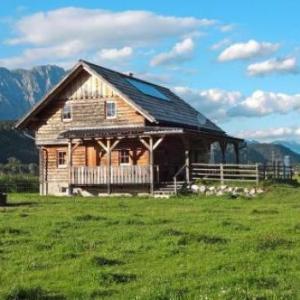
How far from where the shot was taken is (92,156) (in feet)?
141

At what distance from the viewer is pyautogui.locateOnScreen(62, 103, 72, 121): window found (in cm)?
4375

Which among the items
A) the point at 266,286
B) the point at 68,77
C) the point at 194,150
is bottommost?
the point at 266,286

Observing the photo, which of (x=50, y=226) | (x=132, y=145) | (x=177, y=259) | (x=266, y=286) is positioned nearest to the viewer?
(x=266, y=286)

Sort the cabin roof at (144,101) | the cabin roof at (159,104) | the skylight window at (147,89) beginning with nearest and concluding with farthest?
the cabin roof at (144,101) < the cabin roof at (159,104) < the skylight window at (147,89)

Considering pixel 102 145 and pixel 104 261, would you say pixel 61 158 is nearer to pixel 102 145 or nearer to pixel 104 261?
pixel 102 145

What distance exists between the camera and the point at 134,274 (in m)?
11.5

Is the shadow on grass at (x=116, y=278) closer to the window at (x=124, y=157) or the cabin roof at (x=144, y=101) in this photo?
the cabin roof at (x=144, y=101)

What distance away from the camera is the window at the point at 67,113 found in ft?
144

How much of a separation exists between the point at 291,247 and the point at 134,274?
14.6 feet

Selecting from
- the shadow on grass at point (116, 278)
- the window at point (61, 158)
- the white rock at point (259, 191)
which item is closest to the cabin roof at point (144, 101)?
the window at point (61, 158)

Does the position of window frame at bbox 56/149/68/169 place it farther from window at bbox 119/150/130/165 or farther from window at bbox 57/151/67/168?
window at bbox 119/150/130/165

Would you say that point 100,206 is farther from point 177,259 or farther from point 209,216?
point 177,259

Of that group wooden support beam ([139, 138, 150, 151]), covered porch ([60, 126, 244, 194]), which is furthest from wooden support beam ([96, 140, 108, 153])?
wooden support beam ([139, 138, 150, 151])

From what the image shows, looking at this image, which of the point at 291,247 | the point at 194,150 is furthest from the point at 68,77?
the point at 291,247
